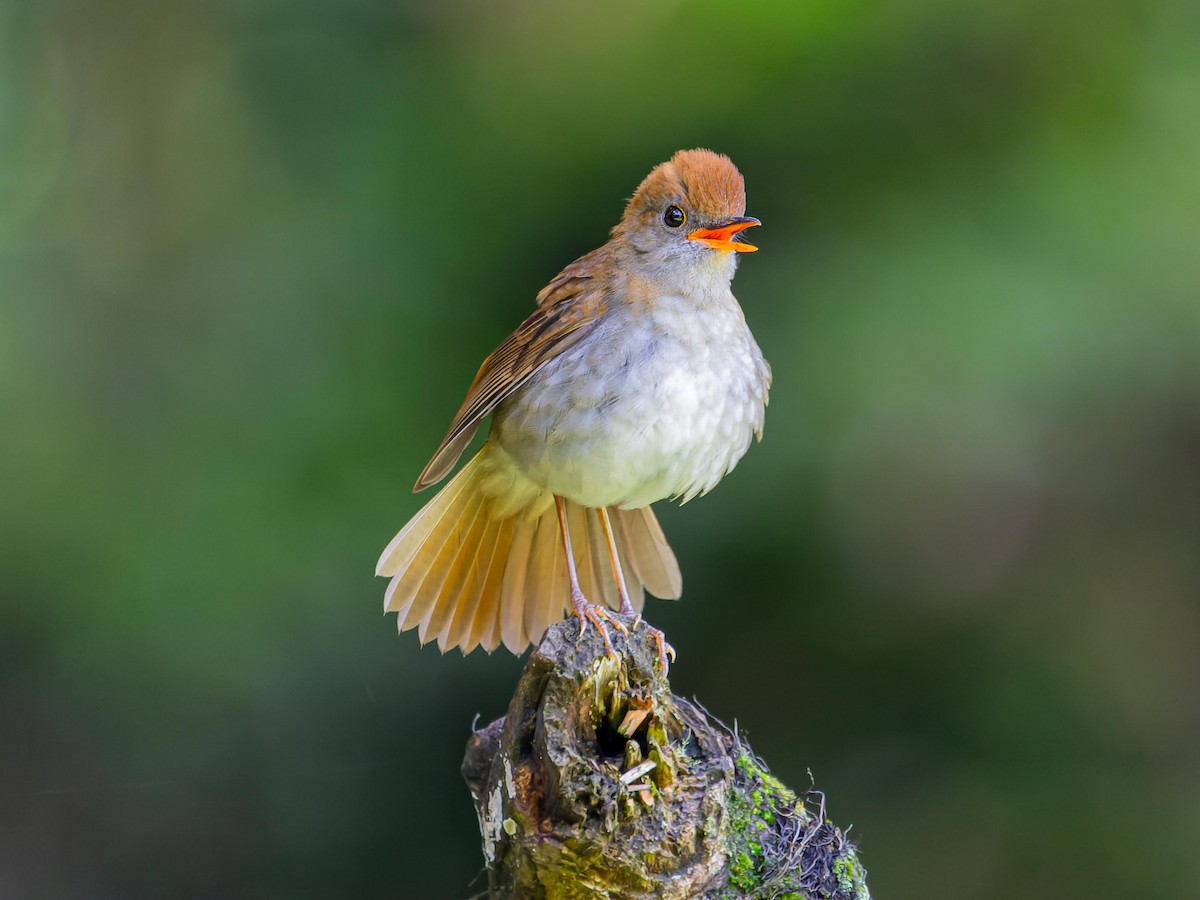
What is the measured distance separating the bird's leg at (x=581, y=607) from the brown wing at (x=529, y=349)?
46 centimetres

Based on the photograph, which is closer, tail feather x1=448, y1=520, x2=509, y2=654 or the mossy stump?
the mossy stump

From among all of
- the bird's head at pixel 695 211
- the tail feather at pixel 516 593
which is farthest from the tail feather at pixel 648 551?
the bird's head at pixel 695 211

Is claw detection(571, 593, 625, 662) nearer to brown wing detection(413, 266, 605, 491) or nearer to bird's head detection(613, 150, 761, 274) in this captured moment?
brown wing detection(413, 266, 605, 491)

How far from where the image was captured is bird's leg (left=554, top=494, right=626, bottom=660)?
3.49 m

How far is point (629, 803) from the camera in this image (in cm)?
317

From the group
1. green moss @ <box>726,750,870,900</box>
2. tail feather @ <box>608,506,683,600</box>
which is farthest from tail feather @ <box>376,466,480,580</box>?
green moss @ <box>726,750,870,900</box>

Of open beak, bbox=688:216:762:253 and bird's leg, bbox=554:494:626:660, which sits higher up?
open beak, bbox=688:216:762:253

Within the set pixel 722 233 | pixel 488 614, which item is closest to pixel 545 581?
pixel 488 614

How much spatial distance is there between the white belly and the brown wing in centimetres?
5

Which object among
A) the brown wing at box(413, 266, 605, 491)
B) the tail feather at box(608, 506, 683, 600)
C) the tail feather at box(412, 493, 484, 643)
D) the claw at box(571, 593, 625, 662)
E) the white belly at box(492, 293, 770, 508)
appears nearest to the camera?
the claw at box(571, 593, 625, 662)

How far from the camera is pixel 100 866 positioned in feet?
18.9

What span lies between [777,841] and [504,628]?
162cm

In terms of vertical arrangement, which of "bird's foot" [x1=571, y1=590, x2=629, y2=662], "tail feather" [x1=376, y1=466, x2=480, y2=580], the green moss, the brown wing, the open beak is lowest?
the green moss

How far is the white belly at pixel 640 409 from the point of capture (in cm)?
410
